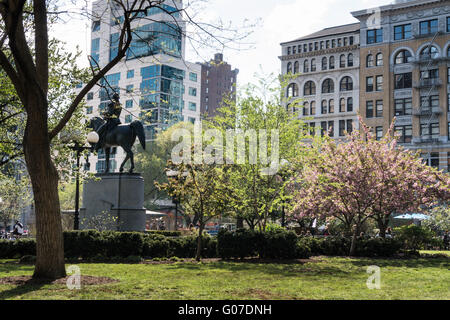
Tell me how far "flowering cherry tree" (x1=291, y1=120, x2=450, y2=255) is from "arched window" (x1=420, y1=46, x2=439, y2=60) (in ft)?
146

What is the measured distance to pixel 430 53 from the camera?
218 ft

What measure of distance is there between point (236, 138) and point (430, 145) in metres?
47.7

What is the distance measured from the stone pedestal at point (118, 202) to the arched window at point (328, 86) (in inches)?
2280

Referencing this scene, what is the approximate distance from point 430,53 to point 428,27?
3.42 metres

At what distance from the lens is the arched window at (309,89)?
79562 mm

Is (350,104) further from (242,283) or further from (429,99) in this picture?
(242,283)

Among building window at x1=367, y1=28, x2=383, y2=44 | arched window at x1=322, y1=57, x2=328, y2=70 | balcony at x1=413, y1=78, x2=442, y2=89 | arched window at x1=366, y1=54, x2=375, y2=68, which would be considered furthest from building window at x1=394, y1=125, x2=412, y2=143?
arched window at x1=322, y1=57, x2=328, y2=70

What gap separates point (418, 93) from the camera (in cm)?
6694

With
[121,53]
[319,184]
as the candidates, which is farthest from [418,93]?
[121,53]

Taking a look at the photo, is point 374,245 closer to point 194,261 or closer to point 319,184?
point 319,184

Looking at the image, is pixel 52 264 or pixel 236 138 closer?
pixel 52 264

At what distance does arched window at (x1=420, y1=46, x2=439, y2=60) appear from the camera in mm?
66000

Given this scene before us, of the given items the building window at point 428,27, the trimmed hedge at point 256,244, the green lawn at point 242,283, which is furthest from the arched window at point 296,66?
the green lawn at point 242,283

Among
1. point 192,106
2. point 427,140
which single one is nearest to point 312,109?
point 427,140
